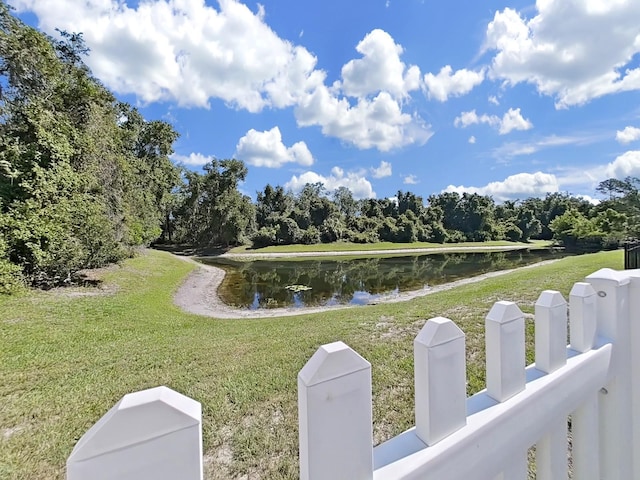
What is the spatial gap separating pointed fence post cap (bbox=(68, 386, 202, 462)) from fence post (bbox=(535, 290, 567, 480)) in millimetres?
949

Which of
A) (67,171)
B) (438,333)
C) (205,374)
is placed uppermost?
(67,171)

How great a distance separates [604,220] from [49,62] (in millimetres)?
36232

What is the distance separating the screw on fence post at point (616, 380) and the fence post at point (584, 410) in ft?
0.24

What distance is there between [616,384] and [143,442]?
1.44 m

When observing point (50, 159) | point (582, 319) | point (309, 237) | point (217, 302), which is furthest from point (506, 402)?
point (309, 237)

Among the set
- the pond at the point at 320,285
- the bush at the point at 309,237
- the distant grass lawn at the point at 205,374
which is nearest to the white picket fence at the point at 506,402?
the distant grass lawn at the point at 205,374

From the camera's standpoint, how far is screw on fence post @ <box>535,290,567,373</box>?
958 millimetres

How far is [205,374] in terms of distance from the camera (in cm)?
359

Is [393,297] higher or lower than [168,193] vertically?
lower

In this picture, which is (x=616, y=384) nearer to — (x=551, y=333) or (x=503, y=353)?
(x=551, y=333)

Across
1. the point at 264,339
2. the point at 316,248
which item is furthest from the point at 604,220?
the point at 264,339

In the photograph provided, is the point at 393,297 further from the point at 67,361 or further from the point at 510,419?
the point at 510,419

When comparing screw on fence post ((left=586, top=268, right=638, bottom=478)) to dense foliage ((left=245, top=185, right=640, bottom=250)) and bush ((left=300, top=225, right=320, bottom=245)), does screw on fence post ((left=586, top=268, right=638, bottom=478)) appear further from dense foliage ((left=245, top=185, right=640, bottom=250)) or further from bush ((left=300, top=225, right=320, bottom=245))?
bush ((left=300, top=225, right=320, bottom=245))

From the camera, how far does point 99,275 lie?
1255 cm
